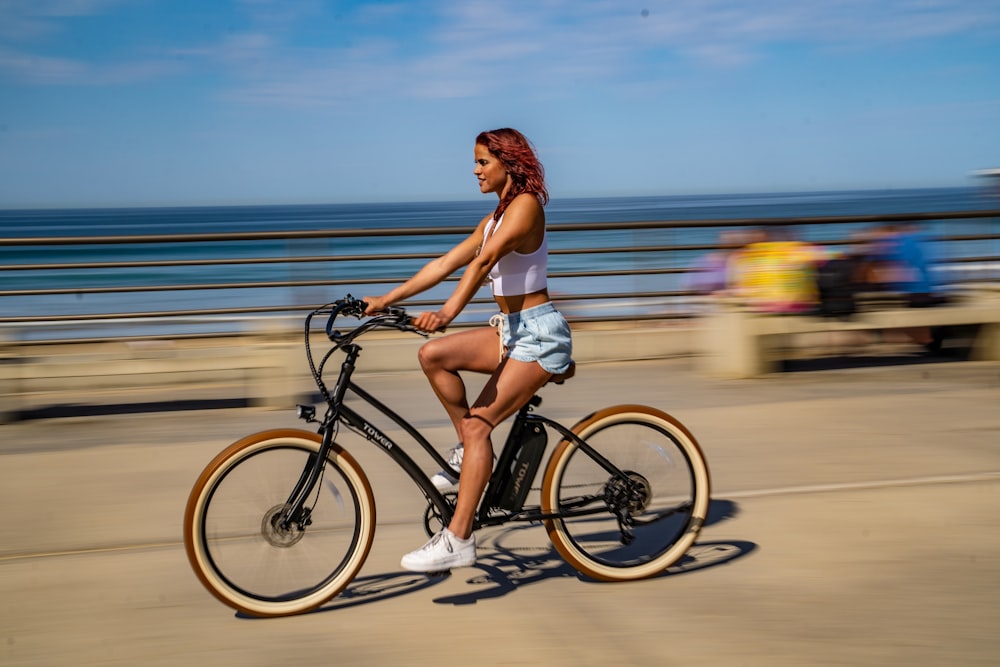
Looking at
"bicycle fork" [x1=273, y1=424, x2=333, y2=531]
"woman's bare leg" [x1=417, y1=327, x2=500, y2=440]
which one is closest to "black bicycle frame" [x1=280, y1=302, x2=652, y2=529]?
"bicycle fork" [x1=273, y1=424, x2=333, y2=531]

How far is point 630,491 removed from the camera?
14.6ft

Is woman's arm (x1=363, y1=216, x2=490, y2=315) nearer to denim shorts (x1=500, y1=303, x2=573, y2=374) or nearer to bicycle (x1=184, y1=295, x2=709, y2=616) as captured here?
bicycle (x1=184, y1=295, x2=709, y2=616)

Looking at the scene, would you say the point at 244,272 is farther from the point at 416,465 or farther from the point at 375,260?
the point at 416,465

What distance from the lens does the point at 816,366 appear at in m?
9.89

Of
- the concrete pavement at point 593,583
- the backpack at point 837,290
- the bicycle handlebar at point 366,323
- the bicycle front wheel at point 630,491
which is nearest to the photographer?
the concrete pavement at point 593,583

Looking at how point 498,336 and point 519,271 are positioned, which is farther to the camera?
point 498,336

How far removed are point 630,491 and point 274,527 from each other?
1467mm

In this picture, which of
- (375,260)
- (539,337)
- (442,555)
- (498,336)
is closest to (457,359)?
(498,336)

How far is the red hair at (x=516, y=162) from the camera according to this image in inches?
164

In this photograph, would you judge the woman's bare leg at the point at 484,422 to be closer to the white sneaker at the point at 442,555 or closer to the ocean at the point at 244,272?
the white sneaker at the point at 442,555

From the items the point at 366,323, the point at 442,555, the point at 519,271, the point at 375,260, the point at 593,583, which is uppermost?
the point at 375,260

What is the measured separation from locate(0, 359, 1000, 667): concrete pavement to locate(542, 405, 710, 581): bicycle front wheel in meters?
0.12

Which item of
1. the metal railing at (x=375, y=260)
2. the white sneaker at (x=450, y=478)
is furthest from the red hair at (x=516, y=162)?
the metal railing at (x=375, y=260)

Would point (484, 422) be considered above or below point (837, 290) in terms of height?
below
